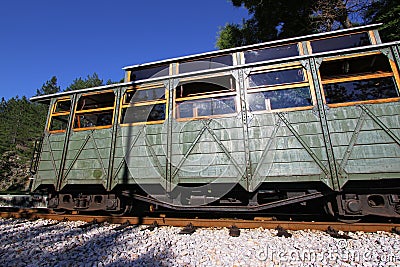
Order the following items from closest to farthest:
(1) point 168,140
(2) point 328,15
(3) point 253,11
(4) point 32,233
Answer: (4) point 32,233, (1) point 168,140, (2) point 328,15, (3) point 253,11

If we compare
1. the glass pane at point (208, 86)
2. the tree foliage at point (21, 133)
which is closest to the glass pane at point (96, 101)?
the glass pane at point (208, 86)

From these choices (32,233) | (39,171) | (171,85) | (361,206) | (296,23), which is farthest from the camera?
(296,23)

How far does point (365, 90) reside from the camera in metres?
3.81

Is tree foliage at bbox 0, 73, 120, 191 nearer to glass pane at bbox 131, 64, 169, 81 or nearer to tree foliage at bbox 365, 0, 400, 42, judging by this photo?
Result: glass pane at bbox 131, 64, 169, 81

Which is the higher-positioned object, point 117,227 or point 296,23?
point 296,23

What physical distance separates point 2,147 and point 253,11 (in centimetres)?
2908

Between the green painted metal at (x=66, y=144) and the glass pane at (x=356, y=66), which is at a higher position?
the glass pane at (x=356, y=66)

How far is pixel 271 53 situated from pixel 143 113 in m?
Answer: 3.43

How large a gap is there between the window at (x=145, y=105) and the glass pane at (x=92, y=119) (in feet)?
2.21

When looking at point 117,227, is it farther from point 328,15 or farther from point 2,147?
point 2,147

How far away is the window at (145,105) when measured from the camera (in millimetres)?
4684

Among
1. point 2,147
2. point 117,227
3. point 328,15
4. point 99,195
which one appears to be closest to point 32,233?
point 99,195

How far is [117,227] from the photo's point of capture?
396 centimetres

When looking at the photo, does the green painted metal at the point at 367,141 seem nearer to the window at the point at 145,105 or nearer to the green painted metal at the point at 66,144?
the window at the point at 145,105
